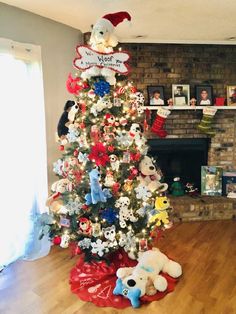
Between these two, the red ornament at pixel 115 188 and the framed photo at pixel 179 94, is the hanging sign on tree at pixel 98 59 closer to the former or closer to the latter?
the red ornament at pixel 115 188

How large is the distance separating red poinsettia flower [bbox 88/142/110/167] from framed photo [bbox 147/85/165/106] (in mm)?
1496

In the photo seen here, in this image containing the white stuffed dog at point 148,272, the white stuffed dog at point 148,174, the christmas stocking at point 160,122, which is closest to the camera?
the white stuffed dog at point 148,272

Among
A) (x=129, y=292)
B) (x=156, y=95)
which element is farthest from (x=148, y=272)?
(x=156, y=95)

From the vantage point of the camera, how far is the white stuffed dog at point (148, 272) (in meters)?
2.11

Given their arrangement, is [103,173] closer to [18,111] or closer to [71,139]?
[71,139]

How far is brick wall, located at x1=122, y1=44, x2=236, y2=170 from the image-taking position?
3441 mm

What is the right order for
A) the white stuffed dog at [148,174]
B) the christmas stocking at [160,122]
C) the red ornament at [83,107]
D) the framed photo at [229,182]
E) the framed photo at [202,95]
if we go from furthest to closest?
1. the framed photo at [229,182]
2. the framed photo at [202,95]
3. the christmas stocking at [160,122]
4. the white stuffed dog at [148,174]
5. the red ornament at [83,107]

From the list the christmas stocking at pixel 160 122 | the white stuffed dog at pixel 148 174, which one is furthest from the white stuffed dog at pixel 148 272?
the christmas stocking at pixel 160 122

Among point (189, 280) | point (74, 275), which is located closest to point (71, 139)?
point (74, 275)

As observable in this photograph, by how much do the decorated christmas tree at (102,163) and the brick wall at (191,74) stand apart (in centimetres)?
123

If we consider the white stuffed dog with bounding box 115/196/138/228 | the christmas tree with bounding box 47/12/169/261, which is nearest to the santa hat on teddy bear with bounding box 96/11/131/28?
the christmas tree with bounding box 47/12/169/261

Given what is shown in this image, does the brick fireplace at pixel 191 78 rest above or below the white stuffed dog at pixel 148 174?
above

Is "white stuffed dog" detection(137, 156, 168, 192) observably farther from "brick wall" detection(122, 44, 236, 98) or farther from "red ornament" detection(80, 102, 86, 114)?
"brick wall" detection(122, 44, 236, 98)

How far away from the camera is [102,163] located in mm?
2145
